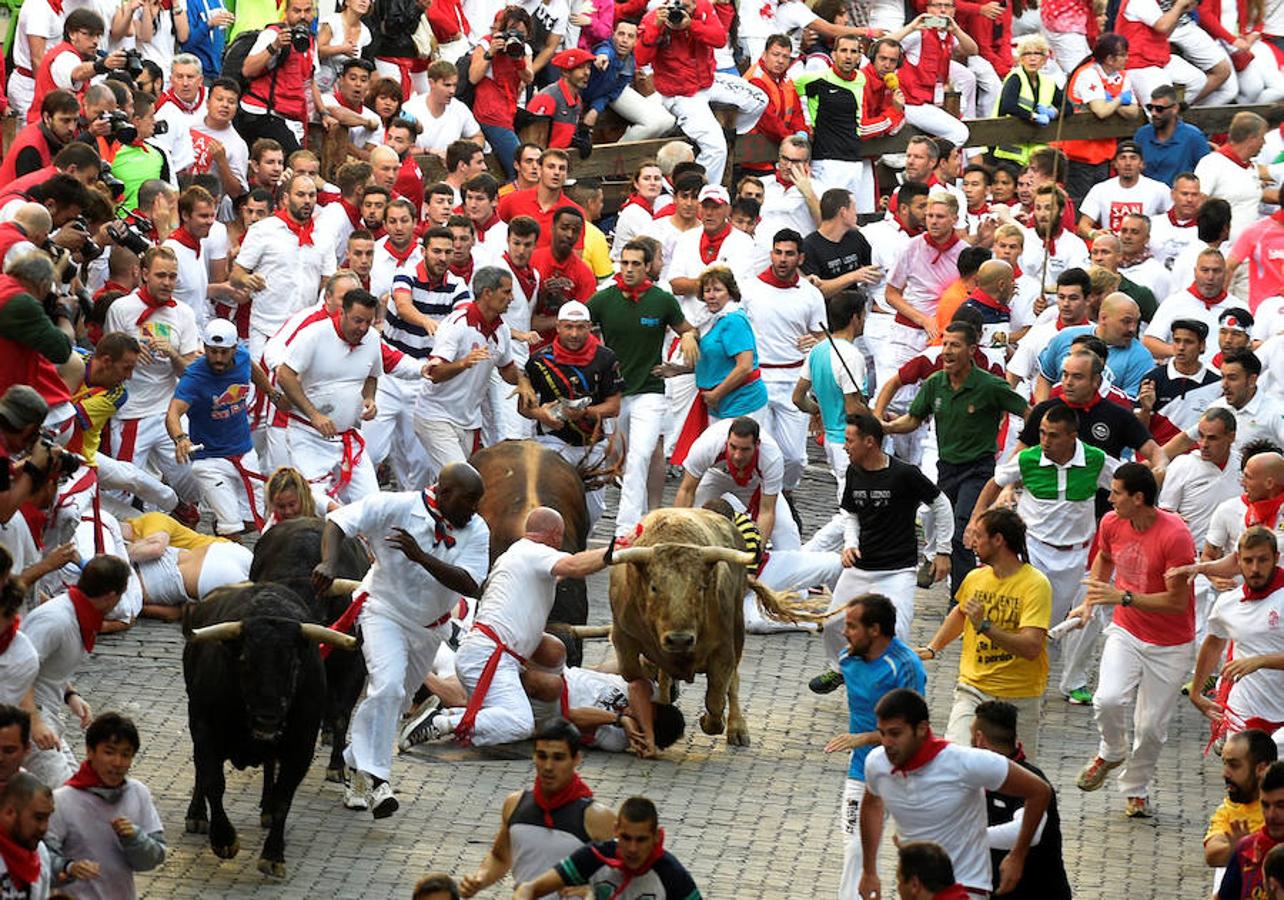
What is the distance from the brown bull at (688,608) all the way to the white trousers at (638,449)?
9.76ft

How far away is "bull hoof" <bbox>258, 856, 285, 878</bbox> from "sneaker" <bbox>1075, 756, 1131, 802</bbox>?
4.50 metres

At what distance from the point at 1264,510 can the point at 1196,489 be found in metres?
1.33

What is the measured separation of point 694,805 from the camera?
13.7 meters

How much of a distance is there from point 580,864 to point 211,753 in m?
3.09

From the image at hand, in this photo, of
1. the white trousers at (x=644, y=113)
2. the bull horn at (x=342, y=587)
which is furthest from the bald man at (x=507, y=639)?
the white trousers at (x=644, y=113)

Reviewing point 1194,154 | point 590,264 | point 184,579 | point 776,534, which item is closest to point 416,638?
point 184,579

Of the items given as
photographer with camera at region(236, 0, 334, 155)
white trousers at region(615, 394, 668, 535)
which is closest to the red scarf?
white trousers at region(615, 394, 668, 535)

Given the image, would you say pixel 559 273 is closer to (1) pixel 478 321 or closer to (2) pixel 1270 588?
(1) pixel 478 321

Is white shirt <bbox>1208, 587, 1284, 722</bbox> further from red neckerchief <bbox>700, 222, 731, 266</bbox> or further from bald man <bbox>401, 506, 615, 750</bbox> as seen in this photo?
red neckerchief <bbox>700, 222, 731, 266</bbox>

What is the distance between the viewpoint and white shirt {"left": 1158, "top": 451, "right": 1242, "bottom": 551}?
15664mm

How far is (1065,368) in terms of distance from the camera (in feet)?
51.5

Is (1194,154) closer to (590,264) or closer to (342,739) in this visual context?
(590,264)

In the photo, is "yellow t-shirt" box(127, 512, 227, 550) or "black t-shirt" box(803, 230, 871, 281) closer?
"yellow t-shirt" box(127, 512, 227, 550)

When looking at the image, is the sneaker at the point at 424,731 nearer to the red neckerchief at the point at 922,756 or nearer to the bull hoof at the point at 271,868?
the bull hoof at the point at 271,868
